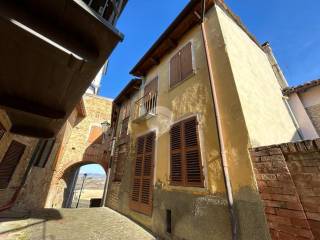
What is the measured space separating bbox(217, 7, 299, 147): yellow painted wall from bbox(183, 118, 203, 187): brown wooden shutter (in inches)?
57.8

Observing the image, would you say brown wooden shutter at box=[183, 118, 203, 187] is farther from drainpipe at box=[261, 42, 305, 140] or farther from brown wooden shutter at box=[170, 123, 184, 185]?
drainpipe at box=[261, 42, 305, 140]

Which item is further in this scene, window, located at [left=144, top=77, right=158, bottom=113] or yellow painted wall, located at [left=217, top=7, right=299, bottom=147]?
window, located at [left=144, top=77, right=158, bottom=113]

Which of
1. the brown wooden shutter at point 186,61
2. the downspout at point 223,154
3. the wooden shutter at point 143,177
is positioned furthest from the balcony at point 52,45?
the wooden shutter at point 143,177

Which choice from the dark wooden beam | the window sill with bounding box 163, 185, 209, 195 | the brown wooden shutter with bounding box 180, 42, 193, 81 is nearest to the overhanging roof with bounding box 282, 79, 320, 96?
the brown wooden shutter with bounding box 180, 42, 193, 81

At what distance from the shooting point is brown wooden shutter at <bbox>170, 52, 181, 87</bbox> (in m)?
6.28

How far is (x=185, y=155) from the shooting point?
4.72 metres

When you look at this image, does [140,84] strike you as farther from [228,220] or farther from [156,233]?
[228,220]

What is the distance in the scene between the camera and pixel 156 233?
4.95 meters

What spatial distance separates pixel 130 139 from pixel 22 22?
6995 millimetres

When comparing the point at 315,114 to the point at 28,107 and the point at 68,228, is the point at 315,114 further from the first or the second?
the point at 68,228

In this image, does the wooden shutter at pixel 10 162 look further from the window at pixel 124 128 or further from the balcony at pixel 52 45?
the window at pixel 124 128

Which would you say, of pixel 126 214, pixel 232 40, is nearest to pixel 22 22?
pixel 232 40

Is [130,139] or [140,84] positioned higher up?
[140,84]

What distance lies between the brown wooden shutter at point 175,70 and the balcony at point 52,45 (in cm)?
353
